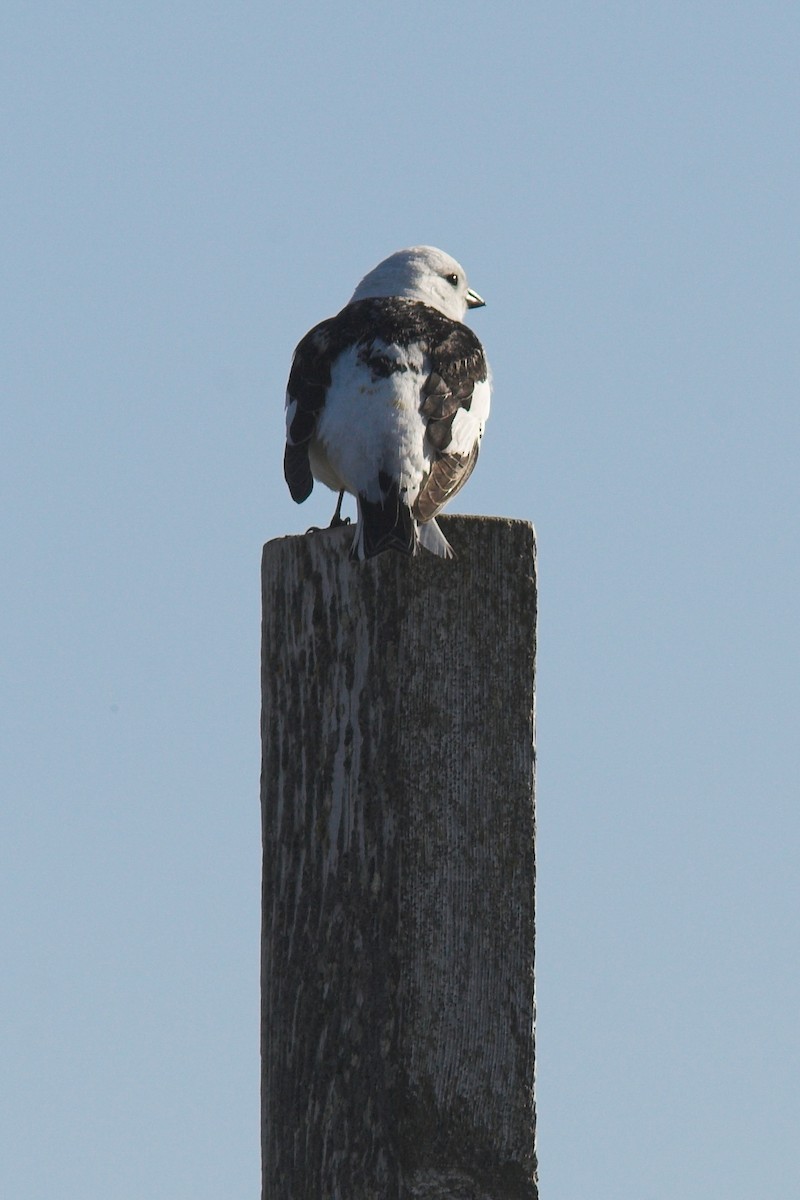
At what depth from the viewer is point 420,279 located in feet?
21.5

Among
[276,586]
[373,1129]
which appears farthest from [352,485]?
[373,1129]

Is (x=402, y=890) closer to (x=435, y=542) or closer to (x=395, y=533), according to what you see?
(x=435, y=542)

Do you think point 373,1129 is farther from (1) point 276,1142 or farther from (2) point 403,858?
(2) point 403,858

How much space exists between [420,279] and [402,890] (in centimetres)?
421

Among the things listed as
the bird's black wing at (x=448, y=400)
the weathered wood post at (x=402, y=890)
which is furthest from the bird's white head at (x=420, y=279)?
the weathered wood post at (x=402, y=890)

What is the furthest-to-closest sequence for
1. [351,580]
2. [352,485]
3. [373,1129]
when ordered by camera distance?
[352,485]
[351,580]
[373,1129]

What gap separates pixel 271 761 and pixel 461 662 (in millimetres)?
375

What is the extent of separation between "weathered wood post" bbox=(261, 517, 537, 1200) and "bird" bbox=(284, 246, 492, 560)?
109 cm

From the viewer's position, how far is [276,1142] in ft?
9.25

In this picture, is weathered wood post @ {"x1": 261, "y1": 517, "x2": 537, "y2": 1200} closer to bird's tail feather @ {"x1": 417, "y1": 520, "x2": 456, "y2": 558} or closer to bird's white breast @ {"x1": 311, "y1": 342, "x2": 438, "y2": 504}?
bird's tail feather @ {"x1": 417, "y1": 520, "x2": 456, "y2": 558}

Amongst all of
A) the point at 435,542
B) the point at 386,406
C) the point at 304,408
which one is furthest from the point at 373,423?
the point at 435,542

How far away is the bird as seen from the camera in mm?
4449

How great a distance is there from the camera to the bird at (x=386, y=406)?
14.6ft

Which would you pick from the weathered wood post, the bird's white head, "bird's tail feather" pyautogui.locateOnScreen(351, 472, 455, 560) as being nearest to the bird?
"bird's tail feather" pyautogui.locateOnScreen(351, 472, 455, 560)
